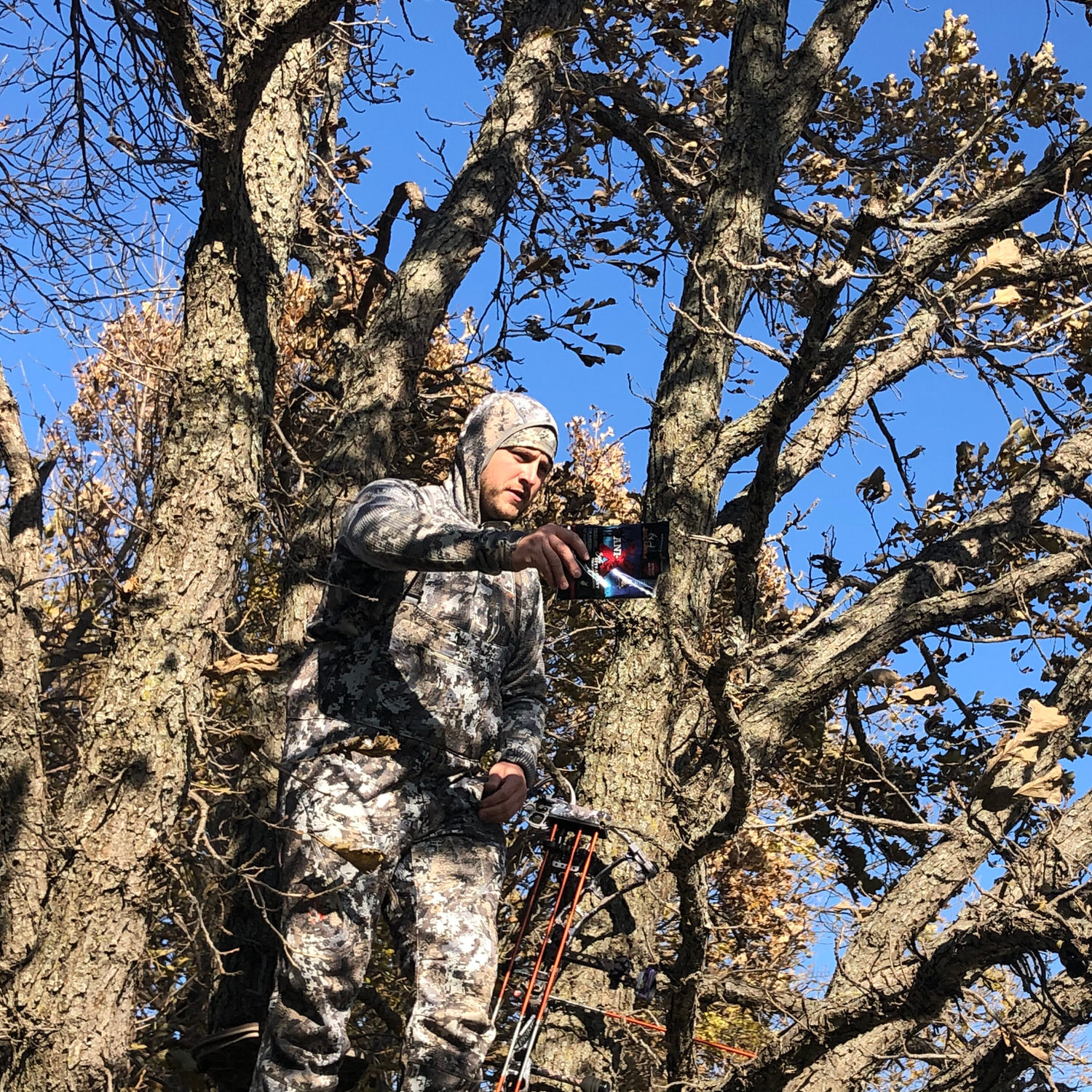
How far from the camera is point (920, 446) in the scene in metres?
6.98

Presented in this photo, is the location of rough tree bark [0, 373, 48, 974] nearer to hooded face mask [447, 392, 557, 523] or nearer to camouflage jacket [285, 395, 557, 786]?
camouflage jacket [285, 395, 557, 786]

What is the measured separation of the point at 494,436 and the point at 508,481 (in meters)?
0.15

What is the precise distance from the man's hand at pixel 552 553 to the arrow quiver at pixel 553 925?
125cm

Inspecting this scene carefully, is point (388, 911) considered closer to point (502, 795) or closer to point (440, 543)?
point (502, 795)

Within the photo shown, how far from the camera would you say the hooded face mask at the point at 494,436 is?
3961 mm

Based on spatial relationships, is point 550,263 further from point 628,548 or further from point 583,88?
point 628,548

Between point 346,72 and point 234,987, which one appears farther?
point 346,72

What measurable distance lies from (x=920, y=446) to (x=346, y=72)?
12.7ft

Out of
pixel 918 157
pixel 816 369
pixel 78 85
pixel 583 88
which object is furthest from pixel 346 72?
pixel 816 369

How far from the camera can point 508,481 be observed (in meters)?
3.97

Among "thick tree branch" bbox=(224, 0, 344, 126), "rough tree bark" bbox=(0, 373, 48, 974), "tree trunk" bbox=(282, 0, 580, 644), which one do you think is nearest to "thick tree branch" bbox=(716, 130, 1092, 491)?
"thick tree branch" bbox=(224, 0, 344, 126)

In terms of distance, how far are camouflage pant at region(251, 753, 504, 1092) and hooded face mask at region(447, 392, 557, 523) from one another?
2.75ft

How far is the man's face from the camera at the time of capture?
397 centimetres

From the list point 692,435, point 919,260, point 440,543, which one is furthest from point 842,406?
point 440,543
